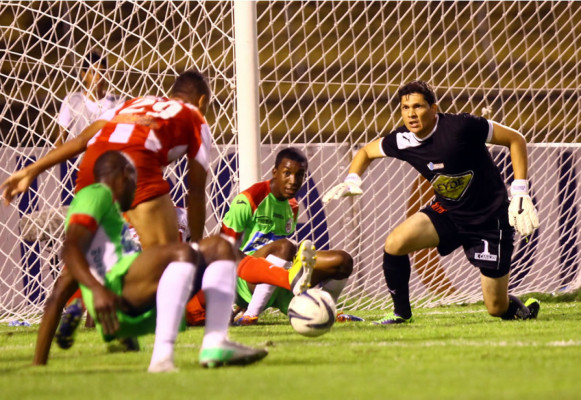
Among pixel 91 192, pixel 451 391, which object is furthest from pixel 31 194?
pixel 451 391

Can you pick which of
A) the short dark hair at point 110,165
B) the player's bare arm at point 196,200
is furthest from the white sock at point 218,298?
the player's bare arm at point 196,200

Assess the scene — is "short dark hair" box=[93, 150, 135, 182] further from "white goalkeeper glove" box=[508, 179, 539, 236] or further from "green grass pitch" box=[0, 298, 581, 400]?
"white goalkeeper glove" box=[508, 179, 539, 236]

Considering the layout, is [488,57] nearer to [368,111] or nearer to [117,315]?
[368,111]

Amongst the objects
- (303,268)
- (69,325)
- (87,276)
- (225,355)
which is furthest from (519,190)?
(87,276)

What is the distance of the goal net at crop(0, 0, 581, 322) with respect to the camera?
8.02 meters

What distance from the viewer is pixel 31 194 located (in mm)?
8203

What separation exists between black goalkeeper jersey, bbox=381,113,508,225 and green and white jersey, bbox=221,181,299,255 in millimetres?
932

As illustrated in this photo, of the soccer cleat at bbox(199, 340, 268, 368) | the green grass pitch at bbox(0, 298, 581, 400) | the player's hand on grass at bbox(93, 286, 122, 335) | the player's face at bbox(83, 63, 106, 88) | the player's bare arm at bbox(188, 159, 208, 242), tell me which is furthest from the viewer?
the player's face at bbox(83, 63, 106, 88)

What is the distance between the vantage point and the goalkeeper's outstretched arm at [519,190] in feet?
19.0

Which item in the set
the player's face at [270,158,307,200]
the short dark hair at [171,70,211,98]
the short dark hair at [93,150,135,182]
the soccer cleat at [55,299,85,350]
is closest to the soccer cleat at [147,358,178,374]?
the soccer cleat at [55,299,85,350]

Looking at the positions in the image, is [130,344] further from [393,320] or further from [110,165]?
[393,320]

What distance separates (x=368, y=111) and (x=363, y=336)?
4.15 m

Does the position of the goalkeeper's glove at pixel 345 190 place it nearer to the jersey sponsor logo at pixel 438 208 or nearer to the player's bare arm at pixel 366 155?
the player's bare arm at pixel 366 155

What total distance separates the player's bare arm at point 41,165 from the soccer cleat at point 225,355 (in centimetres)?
110
